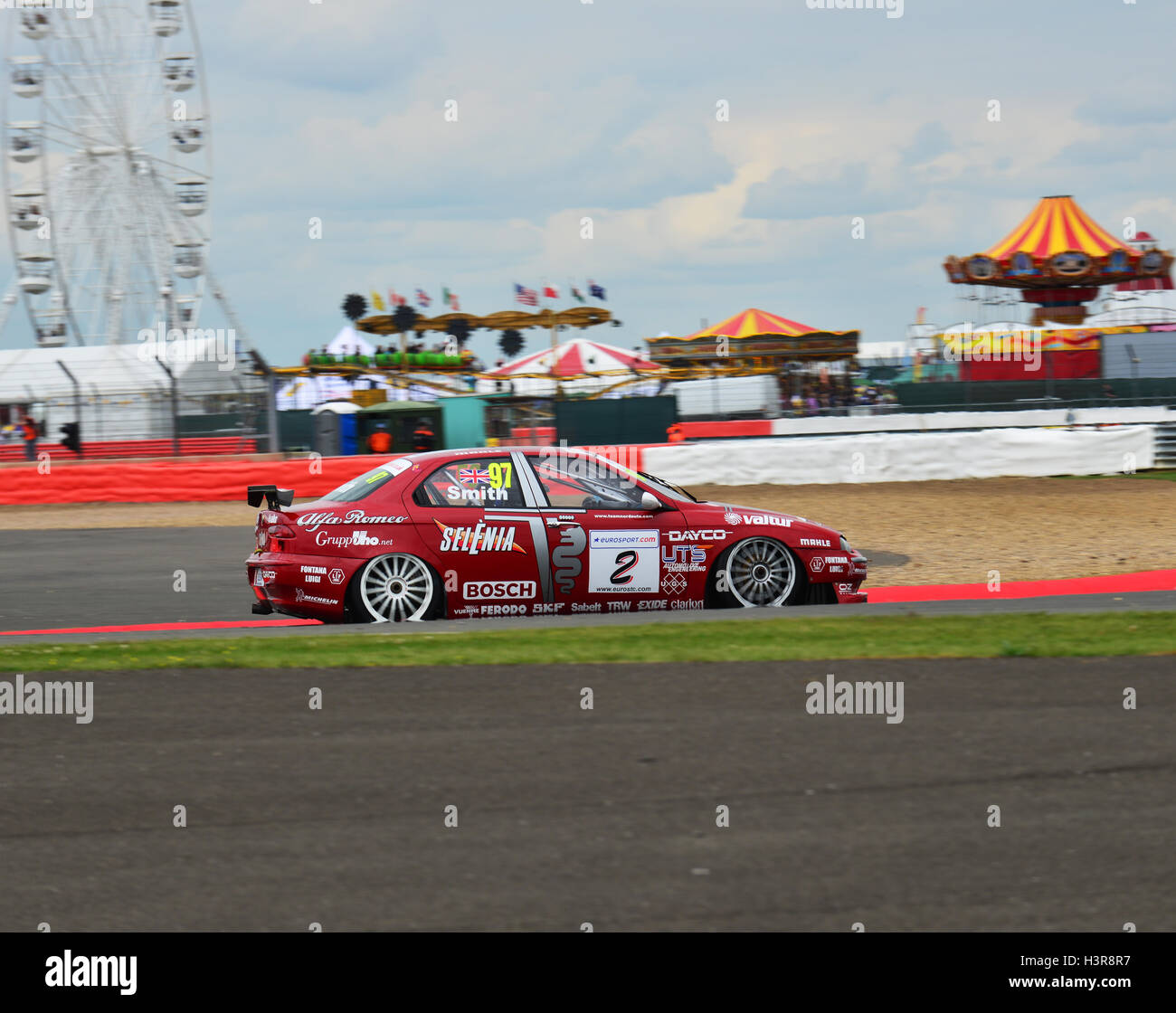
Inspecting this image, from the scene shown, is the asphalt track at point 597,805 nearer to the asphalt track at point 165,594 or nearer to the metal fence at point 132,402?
the asphalt track at point 165,594


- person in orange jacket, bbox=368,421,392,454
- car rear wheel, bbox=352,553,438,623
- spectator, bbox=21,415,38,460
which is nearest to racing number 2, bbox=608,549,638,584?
car rear wheel, bbox=352,553,438,623

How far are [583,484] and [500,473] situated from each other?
0.56 meters

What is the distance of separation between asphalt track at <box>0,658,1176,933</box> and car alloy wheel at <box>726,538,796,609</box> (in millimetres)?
2751

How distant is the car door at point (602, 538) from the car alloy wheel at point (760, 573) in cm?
46

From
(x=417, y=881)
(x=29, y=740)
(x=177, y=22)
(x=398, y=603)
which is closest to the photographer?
(x=417, y=881)

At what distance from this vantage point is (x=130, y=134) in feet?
140

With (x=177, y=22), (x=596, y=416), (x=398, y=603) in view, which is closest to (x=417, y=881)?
(x=398, y=603)

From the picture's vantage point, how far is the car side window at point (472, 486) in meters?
9.19

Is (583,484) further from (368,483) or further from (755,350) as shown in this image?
(755,350)

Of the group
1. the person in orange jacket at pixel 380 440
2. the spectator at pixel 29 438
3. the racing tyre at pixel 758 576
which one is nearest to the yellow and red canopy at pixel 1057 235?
the person in orange jacket at pixel 380 440

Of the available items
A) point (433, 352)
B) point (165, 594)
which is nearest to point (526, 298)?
point (433, 352)
